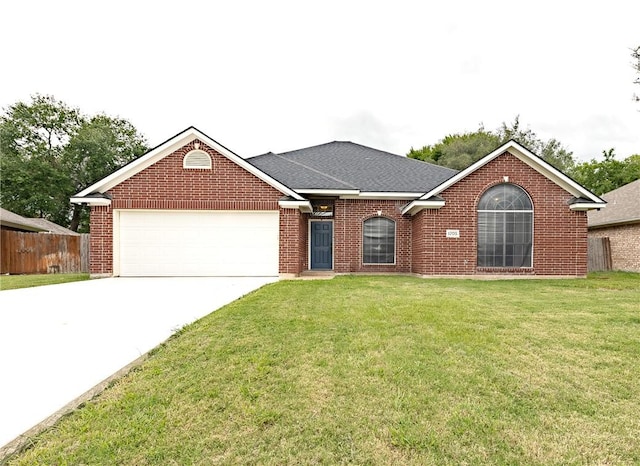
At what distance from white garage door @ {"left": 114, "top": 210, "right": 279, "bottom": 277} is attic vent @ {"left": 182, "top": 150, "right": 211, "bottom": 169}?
66.5 inches

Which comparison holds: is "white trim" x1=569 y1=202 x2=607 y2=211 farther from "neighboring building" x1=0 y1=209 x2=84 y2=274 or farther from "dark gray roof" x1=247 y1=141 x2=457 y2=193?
"neighboring building" x1=0 y1=209 x2=84 y2=274

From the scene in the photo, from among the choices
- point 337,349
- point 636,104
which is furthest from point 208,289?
point 636,104

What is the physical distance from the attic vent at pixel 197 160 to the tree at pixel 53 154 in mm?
23732

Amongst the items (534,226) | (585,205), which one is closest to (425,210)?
(534,226)

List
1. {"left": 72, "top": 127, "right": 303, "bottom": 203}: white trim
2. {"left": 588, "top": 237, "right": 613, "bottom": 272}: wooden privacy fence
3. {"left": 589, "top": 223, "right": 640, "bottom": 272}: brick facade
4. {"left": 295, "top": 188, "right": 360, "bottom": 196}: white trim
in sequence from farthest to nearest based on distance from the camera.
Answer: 1. {"left": 588, "top": 237, "right": 613, "bottom": 272}: wooden privacy fence
2. {"left": 589, "top": 223, "right": 640, "bottom": 272}: brick facade
3. {"left": 295, "top": 188, "right": 360, "bottom": 196}: white trim
4. {"left": 72, "top": 127, "right": 303, "bottom": 203}: white trim

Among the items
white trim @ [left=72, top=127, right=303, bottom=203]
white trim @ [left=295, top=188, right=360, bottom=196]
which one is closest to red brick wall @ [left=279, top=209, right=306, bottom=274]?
white trim @ [left=72, top=127, right=303, bottom=203]

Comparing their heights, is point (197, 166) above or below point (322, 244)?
above

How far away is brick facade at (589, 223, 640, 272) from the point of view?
14961 millimetres

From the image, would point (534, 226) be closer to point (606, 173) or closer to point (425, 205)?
point (425, 205)

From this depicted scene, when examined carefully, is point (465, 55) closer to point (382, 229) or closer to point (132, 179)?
point (382, 229)

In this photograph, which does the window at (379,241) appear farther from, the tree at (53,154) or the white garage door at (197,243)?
the tree at (53,154)

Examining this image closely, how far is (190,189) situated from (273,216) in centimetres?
310

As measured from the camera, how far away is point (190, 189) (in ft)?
37.8

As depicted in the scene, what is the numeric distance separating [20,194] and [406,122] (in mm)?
35090
